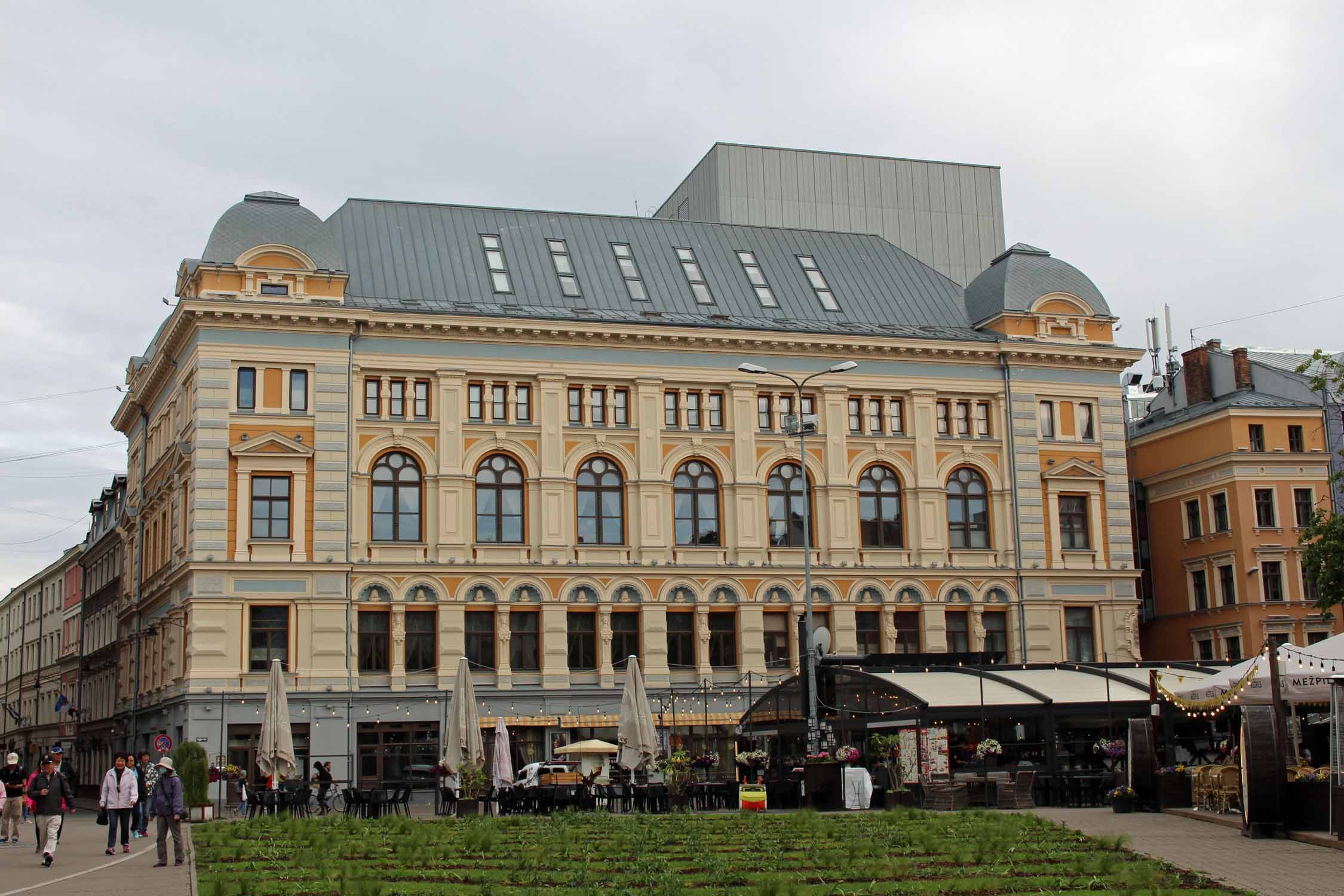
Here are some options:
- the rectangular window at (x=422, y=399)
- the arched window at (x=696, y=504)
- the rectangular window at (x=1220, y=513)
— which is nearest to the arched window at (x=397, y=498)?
the rectangular window at (x=422, y=399)

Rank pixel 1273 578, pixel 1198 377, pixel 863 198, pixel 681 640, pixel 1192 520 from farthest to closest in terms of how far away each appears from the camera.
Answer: pixel 863 198 < pixel 1198 377 < pixel 1192 520 < pixel 1273 578 < pixel 681 640

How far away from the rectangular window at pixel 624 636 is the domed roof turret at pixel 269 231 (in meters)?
16.7

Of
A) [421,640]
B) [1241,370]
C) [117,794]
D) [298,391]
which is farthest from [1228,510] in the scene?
[117,794]

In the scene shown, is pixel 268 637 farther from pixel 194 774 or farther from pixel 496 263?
pixel 496 263

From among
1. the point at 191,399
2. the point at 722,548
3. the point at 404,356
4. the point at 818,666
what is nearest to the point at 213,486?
the point at 191,399

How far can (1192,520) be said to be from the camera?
235 feet

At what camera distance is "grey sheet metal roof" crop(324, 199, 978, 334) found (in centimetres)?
6216

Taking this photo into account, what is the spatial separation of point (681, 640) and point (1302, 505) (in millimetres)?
28160

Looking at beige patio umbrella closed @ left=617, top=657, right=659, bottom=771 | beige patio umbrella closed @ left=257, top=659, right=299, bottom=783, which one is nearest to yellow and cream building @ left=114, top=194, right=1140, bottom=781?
beige patio umbrella closed @ left=257, top=659, right=299, bottom=783

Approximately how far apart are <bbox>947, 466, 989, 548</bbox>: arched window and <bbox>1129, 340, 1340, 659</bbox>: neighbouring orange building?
11.6 meters

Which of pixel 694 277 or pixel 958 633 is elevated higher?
pixel 694 277

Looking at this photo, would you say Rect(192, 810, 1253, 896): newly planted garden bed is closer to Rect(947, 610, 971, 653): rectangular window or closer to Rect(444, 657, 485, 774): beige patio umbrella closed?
Rect(444, 657, 485, 774): beige patio umbrella closed

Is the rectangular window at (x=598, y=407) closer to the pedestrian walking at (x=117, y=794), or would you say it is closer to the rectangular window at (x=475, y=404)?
the rectangular window at (x=475, y=404)

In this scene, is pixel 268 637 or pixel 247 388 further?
pixel 247 388
